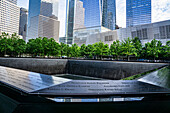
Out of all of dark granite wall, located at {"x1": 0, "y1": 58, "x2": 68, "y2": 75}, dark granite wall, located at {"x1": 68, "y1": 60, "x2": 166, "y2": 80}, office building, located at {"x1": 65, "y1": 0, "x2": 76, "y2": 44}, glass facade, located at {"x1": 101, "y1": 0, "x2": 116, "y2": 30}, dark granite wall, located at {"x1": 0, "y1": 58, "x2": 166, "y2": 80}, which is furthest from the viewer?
office building, located at {"x1": 65, "y1": 0, "x2": 76, "y2": 44}

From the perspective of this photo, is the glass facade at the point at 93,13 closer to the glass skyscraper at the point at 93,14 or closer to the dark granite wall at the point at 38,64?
the glass skyscraper at the point at 93,14

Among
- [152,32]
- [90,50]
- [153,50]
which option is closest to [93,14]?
[152,32]

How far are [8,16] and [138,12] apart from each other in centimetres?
10704

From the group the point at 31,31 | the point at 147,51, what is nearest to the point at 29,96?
the point at 147,51

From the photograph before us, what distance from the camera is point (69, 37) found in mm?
140875

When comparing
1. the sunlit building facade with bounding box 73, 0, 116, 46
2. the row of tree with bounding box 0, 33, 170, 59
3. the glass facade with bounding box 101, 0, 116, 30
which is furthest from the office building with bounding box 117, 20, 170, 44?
the glass facade with bounding box 101, 0, 116, 30

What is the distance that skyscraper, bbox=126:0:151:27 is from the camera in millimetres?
85625

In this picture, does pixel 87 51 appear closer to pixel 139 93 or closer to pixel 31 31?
pixel 139 93

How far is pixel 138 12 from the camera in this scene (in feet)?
293

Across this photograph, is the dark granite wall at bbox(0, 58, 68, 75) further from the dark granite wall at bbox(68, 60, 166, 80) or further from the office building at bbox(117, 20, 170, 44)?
the office building at bbox(117, 20, 170, 44)

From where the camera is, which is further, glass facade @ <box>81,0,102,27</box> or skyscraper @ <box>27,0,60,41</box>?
skyscraper @ <box>27,0,60,41</box>

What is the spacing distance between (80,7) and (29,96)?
141 meters

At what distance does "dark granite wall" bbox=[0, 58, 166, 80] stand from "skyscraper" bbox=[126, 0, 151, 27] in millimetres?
84535

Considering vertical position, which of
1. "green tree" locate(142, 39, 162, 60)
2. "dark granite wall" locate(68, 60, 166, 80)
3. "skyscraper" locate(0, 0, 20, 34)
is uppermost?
"skyscraper" locate(0, 0, 20, 34)
